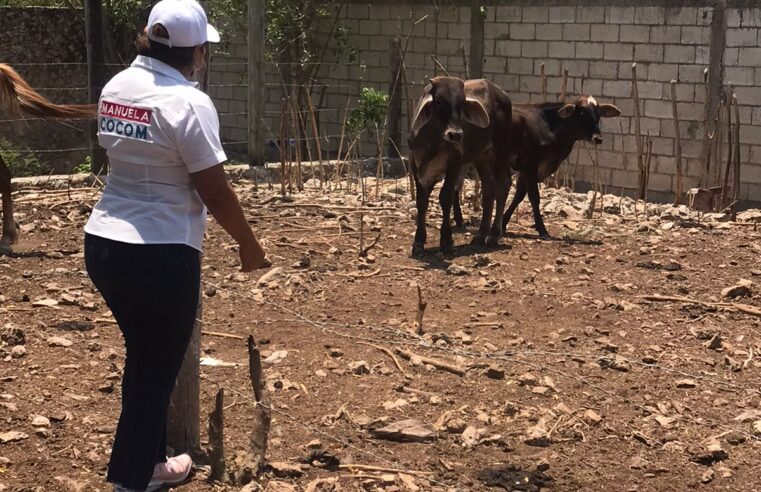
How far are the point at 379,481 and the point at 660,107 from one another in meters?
11.1

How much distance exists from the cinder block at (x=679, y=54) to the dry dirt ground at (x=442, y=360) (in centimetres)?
459

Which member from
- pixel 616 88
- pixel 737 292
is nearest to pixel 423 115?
pixel 737 292

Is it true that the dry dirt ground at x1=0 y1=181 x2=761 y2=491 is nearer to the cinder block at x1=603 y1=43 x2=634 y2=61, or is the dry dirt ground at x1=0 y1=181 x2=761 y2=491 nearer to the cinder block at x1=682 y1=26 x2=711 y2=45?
the cinder block at x1=682 y1=26 x2=711 y2=45

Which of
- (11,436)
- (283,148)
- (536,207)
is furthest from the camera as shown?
(283,148)

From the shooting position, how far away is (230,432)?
540cm

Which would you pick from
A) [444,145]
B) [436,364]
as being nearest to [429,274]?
[444,145]

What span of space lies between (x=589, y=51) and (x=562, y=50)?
16.7 inches

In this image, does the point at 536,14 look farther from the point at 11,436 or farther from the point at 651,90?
the point at 11,436

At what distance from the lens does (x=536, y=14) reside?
16156mm

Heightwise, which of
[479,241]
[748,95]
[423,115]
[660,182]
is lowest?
[479,241]

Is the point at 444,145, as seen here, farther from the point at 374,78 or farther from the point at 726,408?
the point at 374,78

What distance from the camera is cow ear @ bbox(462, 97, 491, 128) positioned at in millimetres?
9836

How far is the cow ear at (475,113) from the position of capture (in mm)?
9836

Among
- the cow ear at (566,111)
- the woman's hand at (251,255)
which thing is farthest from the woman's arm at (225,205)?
the cow ear at (566,111)
